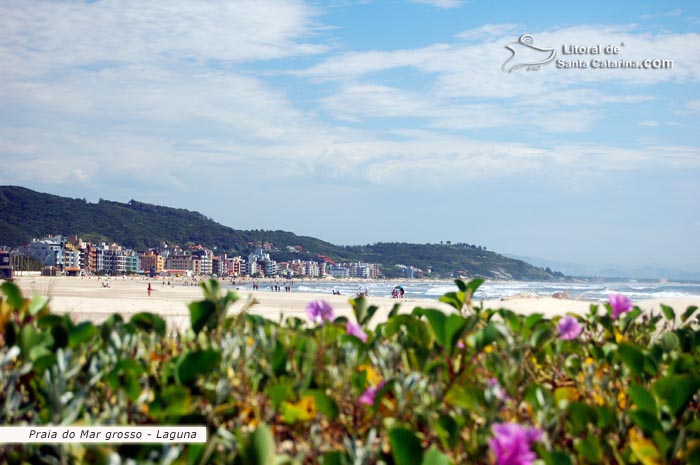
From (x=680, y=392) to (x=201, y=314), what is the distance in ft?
4.57

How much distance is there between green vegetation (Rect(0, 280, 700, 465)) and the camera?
1.43 m

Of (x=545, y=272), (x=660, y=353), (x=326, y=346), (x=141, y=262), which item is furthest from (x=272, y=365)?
(x=545, y=272)

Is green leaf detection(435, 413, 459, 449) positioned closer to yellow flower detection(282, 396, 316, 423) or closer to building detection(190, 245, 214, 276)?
yellow flower detection(282, 396, 316, 423)

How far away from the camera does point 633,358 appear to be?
210 centimetres

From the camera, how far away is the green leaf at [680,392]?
1731 millimetres

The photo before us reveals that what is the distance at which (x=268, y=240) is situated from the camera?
Result: 634 ft

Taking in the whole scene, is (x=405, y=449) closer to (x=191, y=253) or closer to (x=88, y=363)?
(x=88, y=363)

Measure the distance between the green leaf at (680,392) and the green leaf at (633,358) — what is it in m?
0.30

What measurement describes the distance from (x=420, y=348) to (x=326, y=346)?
0.31 metres

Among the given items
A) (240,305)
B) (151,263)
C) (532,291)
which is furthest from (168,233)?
(240,305)

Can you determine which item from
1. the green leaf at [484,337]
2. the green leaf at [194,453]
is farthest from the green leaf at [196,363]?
the green leaf at [484,337]

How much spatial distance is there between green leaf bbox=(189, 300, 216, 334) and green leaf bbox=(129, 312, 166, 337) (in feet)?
0.60

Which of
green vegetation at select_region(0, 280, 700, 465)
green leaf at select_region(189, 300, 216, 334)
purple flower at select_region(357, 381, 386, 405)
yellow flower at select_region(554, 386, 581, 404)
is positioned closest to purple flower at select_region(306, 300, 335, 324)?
green vegetation at select_region(0, 280, 700, 465)

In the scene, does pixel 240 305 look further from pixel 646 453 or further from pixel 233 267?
pixel 233 267
